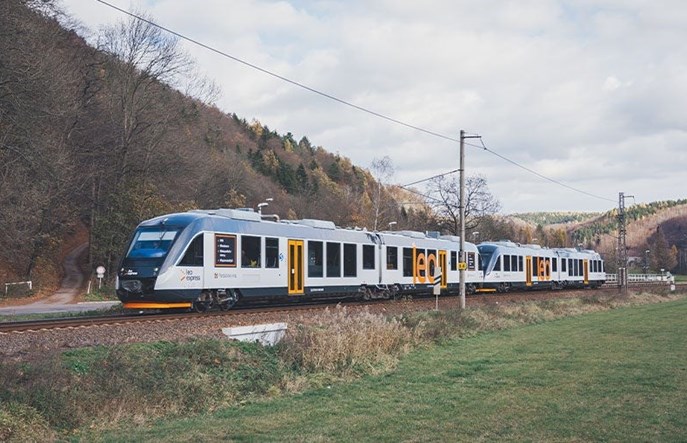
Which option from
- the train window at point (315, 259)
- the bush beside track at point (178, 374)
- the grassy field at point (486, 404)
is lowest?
the grassy field at point (486, 404)

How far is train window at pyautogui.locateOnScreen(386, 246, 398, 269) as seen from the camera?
A: 33.2 meters

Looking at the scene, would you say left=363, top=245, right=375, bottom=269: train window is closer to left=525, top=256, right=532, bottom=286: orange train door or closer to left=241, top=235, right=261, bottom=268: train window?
left=241, top=235, right=261, bottom=268: train window

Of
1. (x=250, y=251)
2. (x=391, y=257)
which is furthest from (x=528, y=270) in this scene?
(x=250, y=251)

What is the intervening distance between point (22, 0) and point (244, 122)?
102m

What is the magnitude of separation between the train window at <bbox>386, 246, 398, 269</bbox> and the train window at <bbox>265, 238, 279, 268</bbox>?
8.87m

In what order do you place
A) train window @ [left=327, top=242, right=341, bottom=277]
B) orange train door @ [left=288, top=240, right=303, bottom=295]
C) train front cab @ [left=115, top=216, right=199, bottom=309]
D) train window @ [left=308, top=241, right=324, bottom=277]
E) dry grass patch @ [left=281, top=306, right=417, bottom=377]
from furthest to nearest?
1. train window @ [left=327, top=242, right=341, bottom=277]
2. train window @ [left=308, top=241, right=324, bottom=277]
3. orange train door @ [left=288, top=240, right=303, bottom=295]
4. train front cab @ [left=115, top=216, right=199, bottom=309]
5. dry grass patch @ [left=281, top=306, right=417, bottom=377]

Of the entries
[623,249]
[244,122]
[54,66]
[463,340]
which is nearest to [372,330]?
[463,340]

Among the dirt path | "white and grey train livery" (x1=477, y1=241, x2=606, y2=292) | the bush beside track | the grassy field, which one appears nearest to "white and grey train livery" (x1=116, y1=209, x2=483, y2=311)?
the bush beside track

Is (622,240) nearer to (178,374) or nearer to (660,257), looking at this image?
(178,374)

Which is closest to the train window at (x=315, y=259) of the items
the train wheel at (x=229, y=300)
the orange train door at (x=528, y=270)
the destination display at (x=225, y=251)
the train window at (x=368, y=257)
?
the train window at (x=368, y=257)

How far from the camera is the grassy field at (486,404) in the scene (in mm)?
9258

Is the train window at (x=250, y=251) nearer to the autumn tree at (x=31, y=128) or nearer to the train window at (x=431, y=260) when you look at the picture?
the autumn tree at (x=31, y=128)

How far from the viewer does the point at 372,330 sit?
676 inches

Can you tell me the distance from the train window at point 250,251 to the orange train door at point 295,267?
1.98m
